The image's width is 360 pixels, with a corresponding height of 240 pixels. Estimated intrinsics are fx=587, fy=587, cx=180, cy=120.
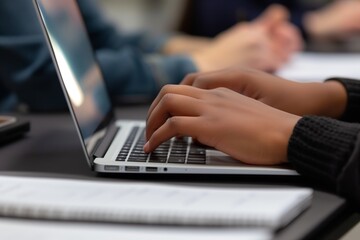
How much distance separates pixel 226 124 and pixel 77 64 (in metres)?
0.23

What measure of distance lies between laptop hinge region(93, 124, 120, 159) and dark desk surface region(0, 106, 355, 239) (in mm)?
23

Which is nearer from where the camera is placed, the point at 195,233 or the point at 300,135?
the point at 195,233

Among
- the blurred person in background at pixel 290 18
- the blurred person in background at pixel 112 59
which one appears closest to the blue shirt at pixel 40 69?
the blurred person in background at pixel 112 59

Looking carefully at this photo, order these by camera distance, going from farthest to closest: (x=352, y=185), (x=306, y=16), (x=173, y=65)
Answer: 1. (x=306, y=16)
2. (x=173, y=65)
3. (x=352, y=185)

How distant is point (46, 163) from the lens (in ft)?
2.30

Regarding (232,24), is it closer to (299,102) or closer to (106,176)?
(299,102)

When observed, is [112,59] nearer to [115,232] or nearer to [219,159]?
[219,159]

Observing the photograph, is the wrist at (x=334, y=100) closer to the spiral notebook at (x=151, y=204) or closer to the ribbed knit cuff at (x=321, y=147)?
the ribbed knit cuff at (x=321, y=147)

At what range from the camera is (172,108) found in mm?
661

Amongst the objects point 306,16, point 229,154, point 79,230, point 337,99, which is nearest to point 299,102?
point 337,99

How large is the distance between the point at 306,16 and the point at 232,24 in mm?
258

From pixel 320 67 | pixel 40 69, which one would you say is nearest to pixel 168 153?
pixel 40 69

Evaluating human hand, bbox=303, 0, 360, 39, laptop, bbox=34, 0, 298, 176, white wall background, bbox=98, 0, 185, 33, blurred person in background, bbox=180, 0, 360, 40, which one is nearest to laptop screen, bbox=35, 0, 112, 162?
laptop, bbox=34, 0, 298, 176

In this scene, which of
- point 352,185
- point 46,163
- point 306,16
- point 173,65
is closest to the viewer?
point 352,185
